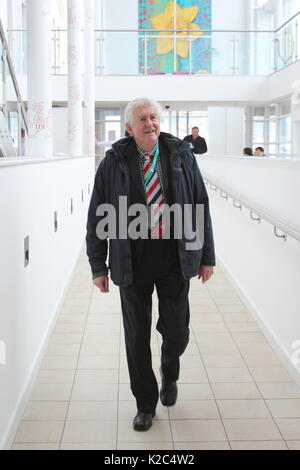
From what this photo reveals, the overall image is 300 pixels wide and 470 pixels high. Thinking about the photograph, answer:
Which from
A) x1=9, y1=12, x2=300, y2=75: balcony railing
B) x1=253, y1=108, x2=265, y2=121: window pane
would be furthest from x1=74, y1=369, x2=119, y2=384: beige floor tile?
x1=253, y1=108, x2=265, y2=121: window pane

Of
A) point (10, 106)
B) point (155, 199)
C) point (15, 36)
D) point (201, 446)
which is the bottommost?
point (201, 446)

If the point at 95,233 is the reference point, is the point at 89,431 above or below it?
below

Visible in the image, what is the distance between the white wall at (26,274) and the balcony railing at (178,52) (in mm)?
13362

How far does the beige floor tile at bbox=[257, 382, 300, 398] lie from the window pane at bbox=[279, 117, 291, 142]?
15.5 metres

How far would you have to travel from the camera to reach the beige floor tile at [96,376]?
443 centimetres

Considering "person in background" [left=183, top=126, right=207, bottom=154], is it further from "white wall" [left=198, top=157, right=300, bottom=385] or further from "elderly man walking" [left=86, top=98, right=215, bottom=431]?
"elderly man walking" [left=86, top=98, right=215, bottom=431]

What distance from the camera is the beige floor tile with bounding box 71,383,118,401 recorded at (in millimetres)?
4141

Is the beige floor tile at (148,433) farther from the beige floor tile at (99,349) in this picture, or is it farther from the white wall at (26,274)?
the beige floor tile at (99,349)

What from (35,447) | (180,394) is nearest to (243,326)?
(180,394)

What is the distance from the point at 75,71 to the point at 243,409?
8687 mm

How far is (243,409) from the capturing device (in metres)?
3.96

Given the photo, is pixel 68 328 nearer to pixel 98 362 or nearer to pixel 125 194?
pixel 98 362
